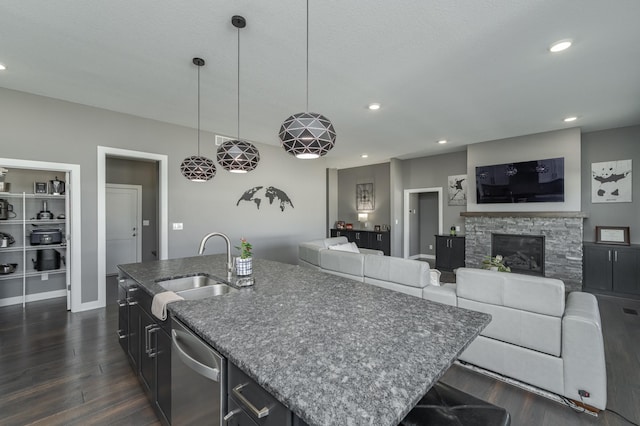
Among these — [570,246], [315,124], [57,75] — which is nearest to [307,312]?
[315,124]

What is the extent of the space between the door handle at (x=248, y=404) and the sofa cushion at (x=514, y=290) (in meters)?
2.12

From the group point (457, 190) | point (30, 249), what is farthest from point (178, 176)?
point (457, 190)

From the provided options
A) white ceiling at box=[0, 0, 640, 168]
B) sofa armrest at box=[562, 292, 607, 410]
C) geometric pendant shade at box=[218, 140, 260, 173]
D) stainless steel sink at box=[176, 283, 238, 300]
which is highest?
white ceiling at box=[0, 0, 640, 168]

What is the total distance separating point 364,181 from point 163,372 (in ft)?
24.1

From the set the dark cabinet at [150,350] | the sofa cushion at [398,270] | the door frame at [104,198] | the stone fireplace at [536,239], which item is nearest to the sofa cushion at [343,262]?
the sofa cushion at [398,270]

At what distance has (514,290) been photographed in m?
2.17

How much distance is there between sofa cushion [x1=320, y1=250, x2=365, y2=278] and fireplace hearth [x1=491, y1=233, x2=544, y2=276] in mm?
3854

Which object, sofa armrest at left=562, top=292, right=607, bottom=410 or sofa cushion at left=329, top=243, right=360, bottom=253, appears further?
sofa cushion at left=329, top=243, right=360, bottom=253

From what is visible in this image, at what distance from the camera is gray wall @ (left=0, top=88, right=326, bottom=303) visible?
3582 millimetres

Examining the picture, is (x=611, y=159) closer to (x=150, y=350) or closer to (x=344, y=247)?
(x=344, y=247)

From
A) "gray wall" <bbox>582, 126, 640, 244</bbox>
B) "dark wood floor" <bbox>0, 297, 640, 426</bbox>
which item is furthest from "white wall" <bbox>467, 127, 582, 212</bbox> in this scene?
"dark wood floor" <bbox>0, 297, 640, 426</bbox>

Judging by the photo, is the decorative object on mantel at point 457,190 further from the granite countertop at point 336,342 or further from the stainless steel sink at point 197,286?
the stainless steel sink at point 197,286

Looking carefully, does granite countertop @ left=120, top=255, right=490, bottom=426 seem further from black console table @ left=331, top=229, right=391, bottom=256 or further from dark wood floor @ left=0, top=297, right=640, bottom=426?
black console table @ left=331, top=229, right=391, bottom=256

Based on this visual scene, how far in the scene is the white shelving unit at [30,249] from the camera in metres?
3.96
